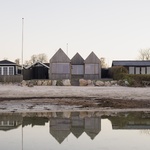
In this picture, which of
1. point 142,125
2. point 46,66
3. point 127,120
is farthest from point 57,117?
point 46,66

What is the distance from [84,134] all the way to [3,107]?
1209 cm

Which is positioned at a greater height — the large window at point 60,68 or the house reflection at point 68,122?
the large window at point 60,68

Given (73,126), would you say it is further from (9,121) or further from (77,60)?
(77,60)

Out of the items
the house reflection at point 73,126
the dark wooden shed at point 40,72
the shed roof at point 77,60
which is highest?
the shed roof at point 77,60

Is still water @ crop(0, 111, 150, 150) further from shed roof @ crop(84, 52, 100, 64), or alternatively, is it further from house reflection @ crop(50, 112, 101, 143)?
shed roof @ crop(84, 52, 100, 64)

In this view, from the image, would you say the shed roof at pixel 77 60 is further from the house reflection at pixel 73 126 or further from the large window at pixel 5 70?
the house reflection at pixel 73 126

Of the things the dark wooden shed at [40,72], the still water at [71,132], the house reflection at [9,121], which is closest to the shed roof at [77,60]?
the dark wooden shed at [40,72]

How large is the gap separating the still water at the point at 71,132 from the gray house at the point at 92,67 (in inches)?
1456

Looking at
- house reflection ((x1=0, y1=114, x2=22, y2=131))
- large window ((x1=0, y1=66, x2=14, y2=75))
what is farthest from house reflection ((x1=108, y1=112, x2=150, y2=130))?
large window ((x1=0, y1=66, x2=14, y2=75))

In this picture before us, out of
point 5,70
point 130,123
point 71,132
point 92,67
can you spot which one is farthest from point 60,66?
point 71,132

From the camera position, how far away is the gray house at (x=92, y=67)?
57.3 metres

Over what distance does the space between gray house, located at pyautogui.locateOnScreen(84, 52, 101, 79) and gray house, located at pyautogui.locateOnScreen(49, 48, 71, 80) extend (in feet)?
11.4

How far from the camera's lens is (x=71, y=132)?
14156 millimetres

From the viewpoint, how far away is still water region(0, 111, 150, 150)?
36.4 ft
